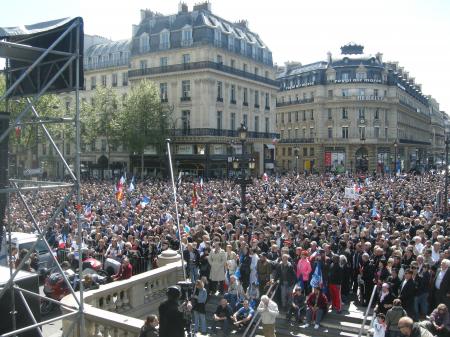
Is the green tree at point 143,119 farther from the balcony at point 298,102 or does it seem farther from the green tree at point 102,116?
the balcony at point 298,102

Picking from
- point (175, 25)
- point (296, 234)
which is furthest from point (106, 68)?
point (296, 234)

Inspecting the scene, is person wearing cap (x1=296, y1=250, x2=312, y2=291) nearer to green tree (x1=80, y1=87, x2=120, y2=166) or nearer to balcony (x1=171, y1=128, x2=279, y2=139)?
balcony (x1=171, y1=128, x2=279, y2=139)

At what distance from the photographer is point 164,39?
2014 inches

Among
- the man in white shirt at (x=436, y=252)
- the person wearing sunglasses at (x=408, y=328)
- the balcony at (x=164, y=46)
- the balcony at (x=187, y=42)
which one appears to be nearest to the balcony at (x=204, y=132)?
the balcony at (x=187, y=42)

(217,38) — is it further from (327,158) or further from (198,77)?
(327,158)

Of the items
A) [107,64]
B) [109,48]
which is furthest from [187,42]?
[109,48]

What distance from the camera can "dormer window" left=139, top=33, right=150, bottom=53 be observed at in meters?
52.3

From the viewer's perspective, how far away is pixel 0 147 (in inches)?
258

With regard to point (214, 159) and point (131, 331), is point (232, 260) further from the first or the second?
point (214, 159)

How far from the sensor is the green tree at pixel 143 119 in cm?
4634

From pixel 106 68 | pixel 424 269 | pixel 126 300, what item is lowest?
pixel 126 300

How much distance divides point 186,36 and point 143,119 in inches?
417

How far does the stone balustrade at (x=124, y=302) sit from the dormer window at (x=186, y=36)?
3999cm

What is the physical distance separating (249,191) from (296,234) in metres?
13.2
